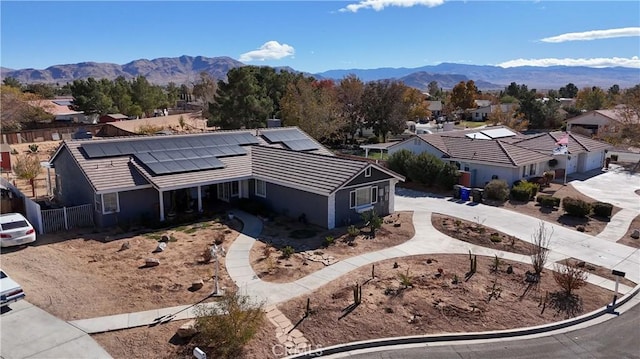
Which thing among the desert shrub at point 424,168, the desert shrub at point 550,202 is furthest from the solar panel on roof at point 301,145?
the desert shrub at point 550,202

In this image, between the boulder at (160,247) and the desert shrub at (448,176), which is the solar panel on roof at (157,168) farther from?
the desert shrub at (448,176)

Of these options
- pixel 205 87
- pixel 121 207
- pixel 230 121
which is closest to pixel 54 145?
pixel 230 121

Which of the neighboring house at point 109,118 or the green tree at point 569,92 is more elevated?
the green tree at point 569,92

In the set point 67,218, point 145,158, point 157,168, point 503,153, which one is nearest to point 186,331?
point 67,218

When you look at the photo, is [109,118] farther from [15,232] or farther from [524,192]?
[524,192]

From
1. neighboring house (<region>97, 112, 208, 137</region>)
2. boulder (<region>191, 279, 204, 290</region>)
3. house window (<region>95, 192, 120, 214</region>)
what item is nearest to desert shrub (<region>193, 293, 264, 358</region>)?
boulder (<region>191, 279, 204, 290</region>)

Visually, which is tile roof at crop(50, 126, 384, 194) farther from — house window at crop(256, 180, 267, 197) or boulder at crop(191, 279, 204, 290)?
boulder at crop(191, 279, 204, 290)

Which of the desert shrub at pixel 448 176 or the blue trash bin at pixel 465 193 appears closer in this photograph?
the blue trash bin at pixel 465 193
